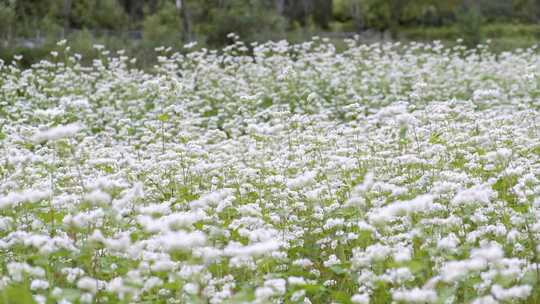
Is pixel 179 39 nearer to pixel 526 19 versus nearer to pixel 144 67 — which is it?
pixel 144 67

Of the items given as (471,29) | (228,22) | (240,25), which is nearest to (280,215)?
(228,22)

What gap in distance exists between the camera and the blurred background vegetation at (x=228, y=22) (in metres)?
17.3

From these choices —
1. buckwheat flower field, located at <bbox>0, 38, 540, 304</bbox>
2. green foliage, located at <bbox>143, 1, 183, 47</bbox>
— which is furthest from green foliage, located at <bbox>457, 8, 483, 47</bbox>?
buckwheat flower field, located at <bbox>0, 38, 540, 304</bbox>

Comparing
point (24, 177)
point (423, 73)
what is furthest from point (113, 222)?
point (423, 73)

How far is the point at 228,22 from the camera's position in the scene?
62.5 ft

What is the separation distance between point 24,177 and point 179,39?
39.0ft

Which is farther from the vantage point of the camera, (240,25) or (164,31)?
(240,25)

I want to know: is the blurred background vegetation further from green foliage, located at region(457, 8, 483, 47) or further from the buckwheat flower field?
the buckwheat flower field

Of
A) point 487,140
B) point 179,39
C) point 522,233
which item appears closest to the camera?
point 522,233

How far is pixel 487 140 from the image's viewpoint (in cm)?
619

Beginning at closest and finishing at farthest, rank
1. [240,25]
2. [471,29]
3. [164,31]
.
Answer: [164,31]
[240,25]
[471,29]

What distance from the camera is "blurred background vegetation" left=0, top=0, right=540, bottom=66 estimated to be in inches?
680

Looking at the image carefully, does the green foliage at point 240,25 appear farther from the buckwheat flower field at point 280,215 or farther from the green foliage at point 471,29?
the buckwheat flower field at point 280,215

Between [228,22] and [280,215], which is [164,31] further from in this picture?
[280,215]
